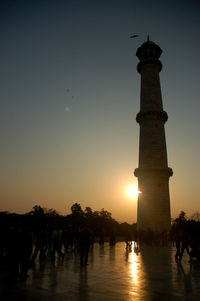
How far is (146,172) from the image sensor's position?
31.8 m

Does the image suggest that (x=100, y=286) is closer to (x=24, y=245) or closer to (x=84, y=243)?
(x=24, y=245)

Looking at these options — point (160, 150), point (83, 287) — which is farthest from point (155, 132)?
point (83, 287)

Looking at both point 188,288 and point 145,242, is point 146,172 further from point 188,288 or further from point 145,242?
point 188,288

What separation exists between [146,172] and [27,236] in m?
24.9

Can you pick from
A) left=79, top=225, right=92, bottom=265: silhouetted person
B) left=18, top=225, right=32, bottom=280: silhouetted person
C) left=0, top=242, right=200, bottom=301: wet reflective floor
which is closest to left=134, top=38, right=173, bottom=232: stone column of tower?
left=79, top=225, right=92, bottom=265: silhouetted person

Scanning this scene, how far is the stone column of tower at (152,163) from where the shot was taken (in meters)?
30.8

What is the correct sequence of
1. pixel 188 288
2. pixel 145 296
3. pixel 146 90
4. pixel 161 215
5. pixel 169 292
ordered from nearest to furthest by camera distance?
pixel 145 296 < pixel 169 292 < pixel 188 288 < pixel 161 215 < pixel 146 90

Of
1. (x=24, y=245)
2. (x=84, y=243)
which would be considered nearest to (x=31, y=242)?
(x=24, y=245)

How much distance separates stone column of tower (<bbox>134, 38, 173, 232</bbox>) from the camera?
30812 millimetres

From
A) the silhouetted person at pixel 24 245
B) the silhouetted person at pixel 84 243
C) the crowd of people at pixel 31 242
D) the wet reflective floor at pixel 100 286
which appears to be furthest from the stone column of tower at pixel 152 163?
the silhouetted person at pixel 24 245

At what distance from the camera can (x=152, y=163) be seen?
1255 inches

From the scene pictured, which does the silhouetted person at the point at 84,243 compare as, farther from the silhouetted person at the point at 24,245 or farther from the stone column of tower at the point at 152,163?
the stone column of tower at the point at 152,163

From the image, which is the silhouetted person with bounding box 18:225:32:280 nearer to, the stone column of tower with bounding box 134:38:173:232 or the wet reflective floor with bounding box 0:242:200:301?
the wet reflective floor with bounding box 0:242:200:301

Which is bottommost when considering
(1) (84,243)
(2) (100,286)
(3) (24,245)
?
(2) (100,286)
